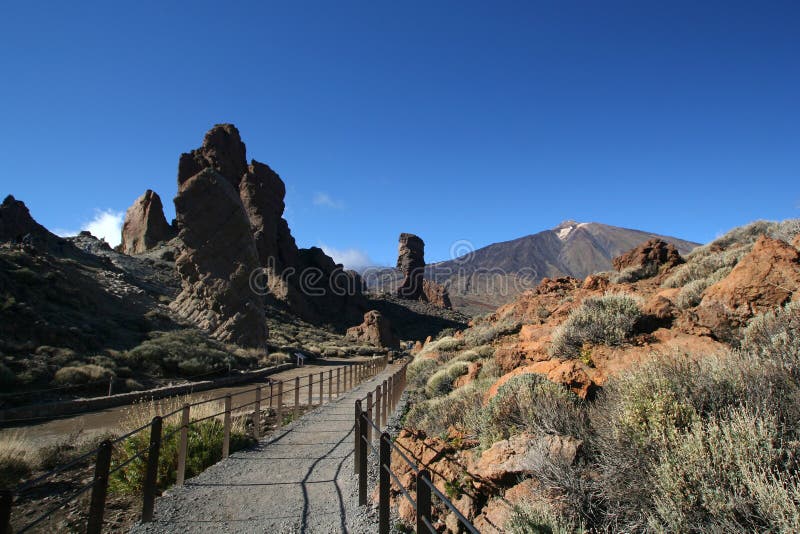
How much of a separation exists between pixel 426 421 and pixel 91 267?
38.1 m

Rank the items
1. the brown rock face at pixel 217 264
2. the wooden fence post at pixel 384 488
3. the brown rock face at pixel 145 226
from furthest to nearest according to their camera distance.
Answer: the brown rock face at pixel 145 226, the brown rock face at pixel 217 264, the wooden fence post at pixel 384 488

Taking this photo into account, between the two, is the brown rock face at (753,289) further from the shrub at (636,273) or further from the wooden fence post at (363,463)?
the shrub at (636,273)

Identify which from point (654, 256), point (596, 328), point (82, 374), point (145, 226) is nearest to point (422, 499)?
point (596, 328)

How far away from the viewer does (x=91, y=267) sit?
36.4 m

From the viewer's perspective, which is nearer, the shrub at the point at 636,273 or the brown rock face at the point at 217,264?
the shrub at the point at 636,273

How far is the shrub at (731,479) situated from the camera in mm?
2693


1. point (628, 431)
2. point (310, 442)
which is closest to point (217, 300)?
point (310, 442)

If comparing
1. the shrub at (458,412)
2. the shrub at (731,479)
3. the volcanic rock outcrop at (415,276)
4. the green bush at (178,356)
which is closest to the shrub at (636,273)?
the shrub at (458,412)

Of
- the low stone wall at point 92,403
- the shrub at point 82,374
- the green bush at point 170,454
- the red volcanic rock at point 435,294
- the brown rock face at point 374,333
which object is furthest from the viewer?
the red volcanic rock at point 435,294

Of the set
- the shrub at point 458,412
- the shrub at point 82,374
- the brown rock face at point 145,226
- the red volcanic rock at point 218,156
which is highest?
the red volcanic rock at point 218,156

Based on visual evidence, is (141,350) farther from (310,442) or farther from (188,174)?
(188,174)

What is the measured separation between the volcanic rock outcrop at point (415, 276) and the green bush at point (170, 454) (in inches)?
3861

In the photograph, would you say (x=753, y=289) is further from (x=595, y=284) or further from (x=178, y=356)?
(x=178, y=356)

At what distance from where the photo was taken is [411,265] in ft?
366
